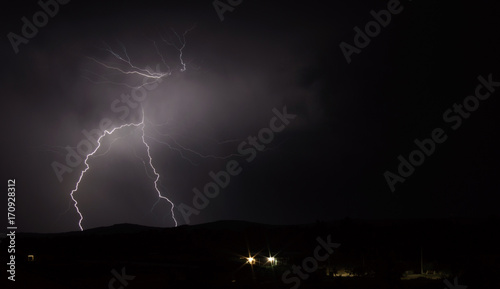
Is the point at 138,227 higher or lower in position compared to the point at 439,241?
higher

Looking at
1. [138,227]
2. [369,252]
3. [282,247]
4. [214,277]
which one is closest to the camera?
[214,277]

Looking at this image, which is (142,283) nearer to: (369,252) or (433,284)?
(433,284)

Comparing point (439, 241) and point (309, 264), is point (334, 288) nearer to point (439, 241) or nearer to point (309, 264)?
point (309, 264)

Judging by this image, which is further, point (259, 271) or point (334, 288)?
point (259, 271)

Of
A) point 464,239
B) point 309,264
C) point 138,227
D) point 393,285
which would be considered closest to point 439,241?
point 464,239

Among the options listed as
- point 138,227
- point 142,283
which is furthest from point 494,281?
point 138,227

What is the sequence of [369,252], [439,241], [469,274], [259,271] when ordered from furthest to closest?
[439,241]
[369,252]
[259,271]
[469,274]

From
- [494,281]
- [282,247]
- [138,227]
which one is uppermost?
[138,227]
